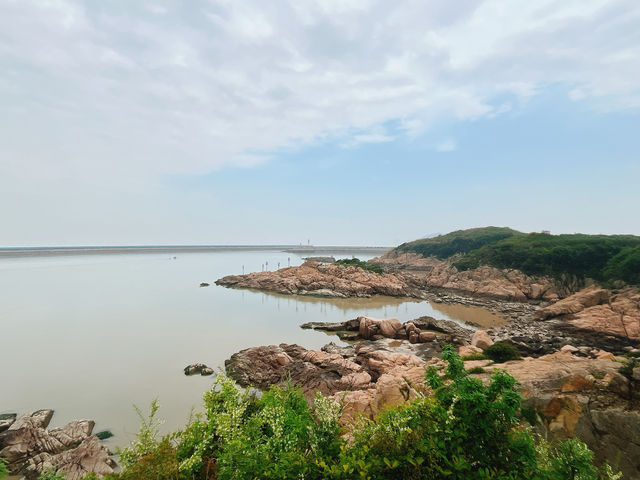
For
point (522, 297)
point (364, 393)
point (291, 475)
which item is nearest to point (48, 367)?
point (364, 393)

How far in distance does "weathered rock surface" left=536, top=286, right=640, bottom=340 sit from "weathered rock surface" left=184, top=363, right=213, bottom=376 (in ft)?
140

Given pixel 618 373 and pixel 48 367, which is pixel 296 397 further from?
pixel 48 367

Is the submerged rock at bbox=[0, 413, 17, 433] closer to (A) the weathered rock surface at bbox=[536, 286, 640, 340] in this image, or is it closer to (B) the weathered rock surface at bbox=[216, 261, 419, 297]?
(B) the weathered rock surface at bbox=[216, 261, 419, 297]

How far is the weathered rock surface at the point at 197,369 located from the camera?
21.4 metres

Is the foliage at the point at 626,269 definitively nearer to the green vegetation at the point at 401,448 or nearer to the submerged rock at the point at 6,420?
the green vegetation at the point at 401,448

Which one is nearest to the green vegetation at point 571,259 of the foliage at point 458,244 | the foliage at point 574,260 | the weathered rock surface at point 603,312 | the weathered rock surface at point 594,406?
the foliage at point 574,260

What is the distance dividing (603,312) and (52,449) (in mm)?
53059

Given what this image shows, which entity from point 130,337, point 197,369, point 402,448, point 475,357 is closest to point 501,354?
point 475,357

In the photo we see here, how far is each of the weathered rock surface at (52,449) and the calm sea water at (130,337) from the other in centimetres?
112

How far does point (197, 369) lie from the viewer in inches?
860

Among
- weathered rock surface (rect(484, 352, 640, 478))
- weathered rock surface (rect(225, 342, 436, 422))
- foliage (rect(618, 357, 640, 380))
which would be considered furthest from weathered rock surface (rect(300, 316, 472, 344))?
foliage (rect(618, 357, 640, 380))

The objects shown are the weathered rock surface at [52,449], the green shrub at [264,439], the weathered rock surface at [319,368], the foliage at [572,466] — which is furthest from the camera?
the weathered rock surface at [319,368]

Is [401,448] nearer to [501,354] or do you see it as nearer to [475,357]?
[475,357]

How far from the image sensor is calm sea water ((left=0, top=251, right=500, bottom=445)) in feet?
56.6
